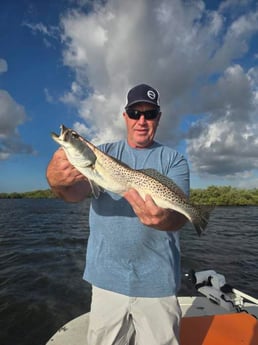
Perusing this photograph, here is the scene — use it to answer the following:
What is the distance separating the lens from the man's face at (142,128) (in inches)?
156

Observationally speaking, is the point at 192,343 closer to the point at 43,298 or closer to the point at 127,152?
the point at 127,152

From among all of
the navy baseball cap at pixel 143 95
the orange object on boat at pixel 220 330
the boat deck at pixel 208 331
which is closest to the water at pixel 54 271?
the boat deck at pixel 208 331

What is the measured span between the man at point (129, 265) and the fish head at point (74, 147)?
0.31 ft

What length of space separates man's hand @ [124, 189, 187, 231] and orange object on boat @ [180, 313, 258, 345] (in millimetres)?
2376

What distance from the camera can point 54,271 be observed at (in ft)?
47.3

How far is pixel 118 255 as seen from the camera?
3.62 m

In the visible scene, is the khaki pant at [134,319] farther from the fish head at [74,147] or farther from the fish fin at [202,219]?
the fish head at [74,147]

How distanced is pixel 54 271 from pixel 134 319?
11.6 m

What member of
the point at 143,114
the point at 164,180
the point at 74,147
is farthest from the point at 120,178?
the point at 143,114

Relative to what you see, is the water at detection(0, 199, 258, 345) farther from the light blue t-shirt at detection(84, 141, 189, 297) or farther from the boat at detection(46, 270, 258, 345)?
the light blue t-shirt at detection(84, 141, 189, 297)

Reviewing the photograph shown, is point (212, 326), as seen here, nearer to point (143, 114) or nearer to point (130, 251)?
point (130, 251)

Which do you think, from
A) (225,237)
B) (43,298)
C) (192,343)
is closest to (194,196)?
(225,237)

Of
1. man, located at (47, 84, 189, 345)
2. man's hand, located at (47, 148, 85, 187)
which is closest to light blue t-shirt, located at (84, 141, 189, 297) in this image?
man, located at (47, 84, 189, 345)

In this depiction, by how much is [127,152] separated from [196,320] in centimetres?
321
